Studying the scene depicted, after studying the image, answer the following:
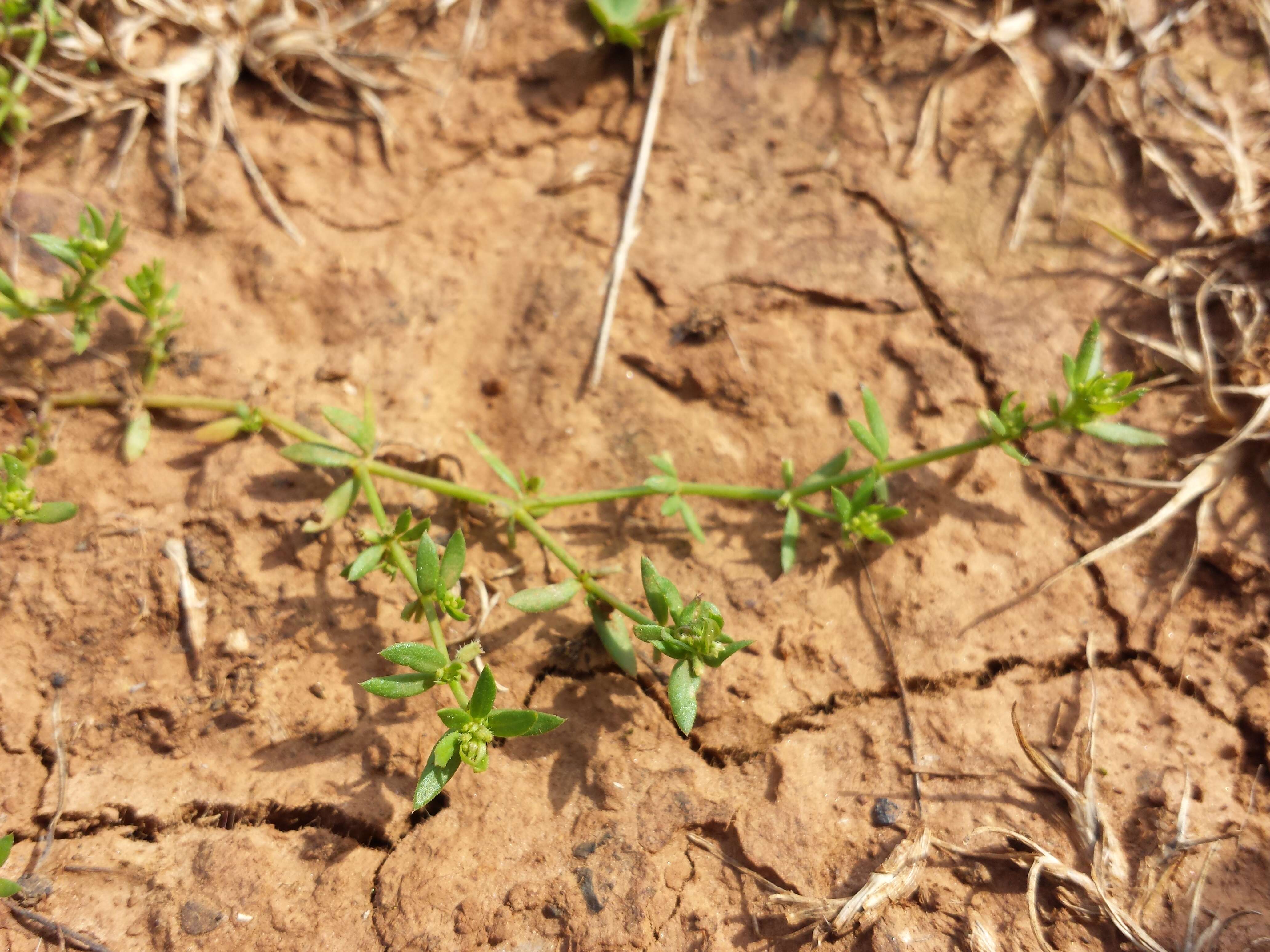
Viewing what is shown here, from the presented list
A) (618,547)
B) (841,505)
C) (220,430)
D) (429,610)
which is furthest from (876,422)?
(220,430)

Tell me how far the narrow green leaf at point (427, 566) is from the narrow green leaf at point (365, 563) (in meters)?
0.16

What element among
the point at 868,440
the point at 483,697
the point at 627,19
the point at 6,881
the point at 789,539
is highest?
the point at 627,19

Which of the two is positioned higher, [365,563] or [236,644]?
[365,563]

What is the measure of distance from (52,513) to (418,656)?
51.4 inches

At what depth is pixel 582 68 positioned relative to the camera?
142 inches

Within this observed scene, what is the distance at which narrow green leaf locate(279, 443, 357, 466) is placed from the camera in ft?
8.77

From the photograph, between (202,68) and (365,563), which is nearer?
(365,563)

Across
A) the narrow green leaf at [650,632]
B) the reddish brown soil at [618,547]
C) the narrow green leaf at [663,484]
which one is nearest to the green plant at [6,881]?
the reddish brown soil at [618,547]

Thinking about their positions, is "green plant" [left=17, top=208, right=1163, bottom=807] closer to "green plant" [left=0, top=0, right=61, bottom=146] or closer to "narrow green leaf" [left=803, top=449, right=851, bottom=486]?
"narrow green leaf" [left=803, top=449, right=851, bottom=486]

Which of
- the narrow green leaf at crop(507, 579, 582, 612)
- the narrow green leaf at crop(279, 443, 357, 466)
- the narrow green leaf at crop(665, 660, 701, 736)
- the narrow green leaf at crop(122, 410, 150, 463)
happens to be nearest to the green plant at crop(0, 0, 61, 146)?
the narrow green leaf at crop(122, 410, 150, 463)

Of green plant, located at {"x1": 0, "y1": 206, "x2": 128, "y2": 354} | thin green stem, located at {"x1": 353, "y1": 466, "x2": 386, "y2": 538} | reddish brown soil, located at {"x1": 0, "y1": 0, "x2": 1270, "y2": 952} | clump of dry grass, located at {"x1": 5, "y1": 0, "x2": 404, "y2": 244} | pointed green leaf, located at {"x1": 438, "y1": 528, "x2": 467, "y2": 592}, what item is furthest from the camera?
clump of dry grass, located at {"x1": 5, "y1": 0, "x2": 404, "y2": 244}

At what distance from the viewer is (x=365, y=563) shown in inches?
97.1

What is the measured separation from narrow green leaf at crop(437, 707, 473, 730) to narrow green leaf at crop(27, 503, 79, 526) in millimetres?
1378

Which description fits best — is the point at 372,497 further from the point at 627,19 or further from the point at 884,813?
the point at 627,19
